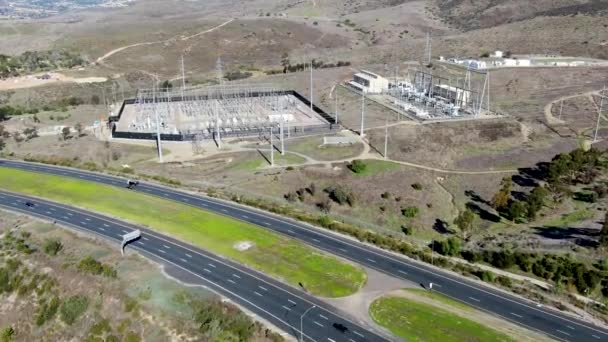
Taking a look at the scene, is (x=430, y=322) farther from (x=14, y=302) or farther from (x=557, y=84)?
(x=557, y=84)

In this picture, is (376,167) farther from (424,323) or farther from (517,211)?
(424,323)

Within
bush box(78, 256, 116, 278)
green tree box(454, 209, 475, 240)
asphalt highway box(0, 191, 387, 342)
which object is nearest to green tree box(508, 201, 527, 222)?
green tree box(454, 209, 475, 240)

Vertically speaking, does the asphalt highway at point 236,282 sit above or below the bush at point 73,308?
above

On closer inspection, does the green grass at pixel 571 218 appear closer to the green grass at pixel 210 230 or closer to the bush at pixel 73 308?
the green grass at pixel 210 230

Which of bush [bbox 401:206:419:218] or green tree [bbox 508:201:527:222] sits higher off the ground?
green tree [bbox 508:201:527:222]

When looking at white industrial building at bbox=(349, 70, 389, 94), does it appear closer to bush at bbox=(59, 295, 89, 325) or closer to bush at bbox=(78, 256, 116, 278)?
bush at bbox=(78, 256, 116, 278)

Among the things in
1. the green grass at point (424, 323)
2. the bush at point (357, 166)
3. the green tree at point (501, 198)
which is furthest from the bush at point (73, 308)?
the green tree at point (501, 198)
